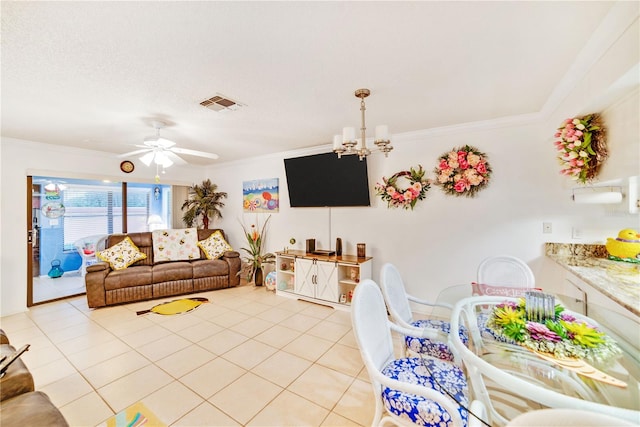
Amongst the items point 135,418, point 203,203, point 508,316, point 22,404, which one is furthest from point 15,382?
point 203,203

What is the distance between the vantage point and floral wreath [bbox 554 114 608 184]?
193 centimetres

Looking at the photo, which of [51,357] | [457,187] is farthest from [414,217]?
[51,357]

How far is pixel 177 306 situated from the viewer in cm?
381

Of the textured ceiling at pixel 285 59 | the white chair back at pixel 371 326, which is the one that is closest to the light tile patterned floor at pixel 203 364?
the white chair back at pixel 371 326

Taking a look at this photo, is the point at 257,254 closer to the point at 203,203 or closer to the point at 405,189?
the point at 203,203

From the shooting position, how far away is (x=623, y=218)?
7.94 feet

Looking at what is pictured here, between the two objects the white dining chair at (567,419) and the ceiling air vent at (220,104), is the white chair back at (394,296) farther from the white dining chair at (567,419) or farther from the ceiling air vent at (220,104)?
the ceiling air vent at (220,104)

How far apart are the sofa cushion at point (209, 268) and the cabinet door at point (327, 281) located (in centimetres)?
191

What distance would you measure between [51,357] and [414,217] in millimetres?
4338

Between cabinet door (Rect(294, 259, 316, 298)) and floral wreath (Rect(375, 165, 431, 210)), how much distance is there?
1.54 m

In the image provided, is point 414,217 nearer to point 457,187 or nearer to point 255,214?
point 457,187

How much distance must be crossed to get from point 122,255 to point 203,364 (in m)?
2.95

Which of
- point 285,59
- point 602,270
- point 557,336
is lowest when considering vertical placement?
point 557,336

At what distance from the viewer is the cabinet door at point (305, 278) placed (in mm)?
3924
